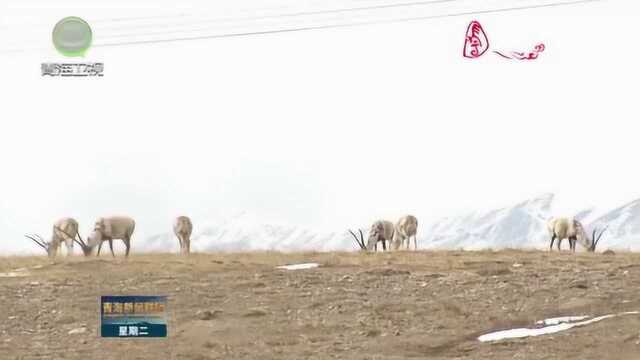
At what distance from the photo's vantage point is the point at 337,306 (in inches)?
1364

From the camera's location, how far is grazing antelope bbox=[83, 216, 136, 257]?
2082 inches

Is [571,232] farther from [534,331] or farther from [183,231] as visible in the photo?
[534,331]

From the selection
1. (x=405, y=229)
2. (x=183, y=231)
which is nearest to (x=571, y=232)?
(x=405, y=229)

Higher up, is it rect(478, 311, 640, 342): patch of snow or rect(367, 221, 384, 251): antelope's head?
rect(367, 221, 384, 251): antelope's head

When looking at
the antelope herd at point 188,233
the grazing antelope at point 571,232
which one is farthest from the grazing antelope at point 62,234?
the grazing antelope at point 571,232

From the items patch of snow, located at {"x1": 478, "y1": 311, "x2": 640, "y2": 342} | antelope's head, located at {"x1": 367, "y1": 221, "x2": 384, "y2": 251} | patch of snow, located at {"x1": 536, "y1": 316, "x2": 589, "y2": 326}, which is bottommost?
patch of snow, located at {"x1": 478, "y1": 311, "x2": 640, "y2": 342}

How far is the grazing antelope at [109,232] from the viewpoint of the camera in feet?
173

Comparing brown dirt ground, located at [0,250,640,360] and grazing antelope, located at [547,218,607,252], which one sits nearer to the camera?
brown dirt ground, located at [0,250,640,360]

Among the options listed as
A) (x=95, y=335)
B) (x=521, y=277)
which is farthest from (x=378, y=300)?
(x=95, y=335)

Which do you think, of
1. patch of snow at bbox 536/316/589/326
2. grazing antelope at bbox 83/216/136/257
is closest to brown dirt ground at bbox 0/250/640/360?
patch of snow at bbox 536/316/589/326

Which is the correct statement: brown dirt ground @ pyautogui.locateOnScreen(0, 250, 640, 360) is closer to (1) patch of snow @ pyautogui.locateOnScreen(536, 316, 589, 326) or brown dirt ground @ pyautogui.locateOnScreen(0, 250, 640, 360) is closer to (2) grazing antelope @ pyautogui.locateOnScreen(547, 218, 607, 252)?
(1) patch of snow @ pyautogui.locateOnScreen(536, 316, 589, 326)

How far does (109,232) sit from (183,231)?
5.25 meters

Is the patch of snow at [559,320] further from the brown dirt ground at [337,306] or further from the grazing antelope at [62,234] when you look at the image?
the grazing antelope at [62,234]

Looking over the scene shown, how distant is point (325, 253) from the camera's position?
47.7 m
